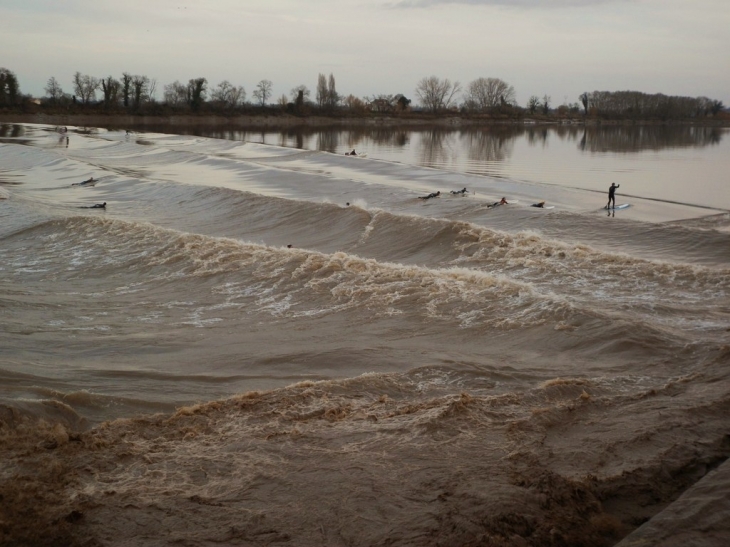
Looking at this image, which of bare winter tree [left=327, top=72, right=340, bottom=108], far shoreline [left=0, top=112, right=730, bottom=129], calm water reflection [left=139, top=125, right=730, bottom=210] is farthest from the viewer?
bare winter tree [left=327, top=72, right=340, bottom=108]

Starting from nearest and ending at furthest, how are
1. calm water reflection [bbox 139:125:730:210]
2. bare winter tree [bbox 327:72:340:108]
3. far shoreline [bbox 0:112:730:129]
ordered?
1. calm water reflection [bbox 139:125:730:210]
2. far shoreline [bbox 0:112:730:129]
3. bare winter tree [bbox 327:72:340:108]

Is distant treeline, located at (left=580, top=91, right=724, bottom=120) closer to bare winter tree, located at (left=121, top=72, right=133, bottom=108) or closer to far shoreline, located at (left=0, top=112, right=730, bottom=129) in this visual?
far shoreline, located at (left=0, top=112, right=730, bottom=129)

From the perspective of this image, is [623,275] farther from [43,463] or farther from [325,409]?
[43,463]

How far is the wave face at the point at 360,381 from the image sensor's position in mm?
5465

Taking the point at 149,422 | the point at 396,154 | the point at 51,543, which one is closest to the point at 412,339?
the point at 149,422

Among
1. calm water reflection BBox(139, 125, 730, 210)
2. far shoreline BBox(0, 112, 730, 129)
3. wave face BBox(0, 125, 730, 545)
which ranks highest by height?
far shoreline BBox(0, 112, 730, 129)

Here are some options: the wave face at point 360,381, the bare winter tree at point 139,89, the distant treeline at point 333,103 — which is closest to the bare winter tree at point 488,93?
the distant treeline at point 333,103

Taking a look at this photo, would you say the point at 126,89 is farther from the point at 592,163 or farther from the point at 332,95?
the point at 592,163

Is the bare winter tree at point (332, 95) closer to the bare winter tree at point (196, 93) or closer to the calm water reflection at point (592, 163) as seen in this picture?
the bare winter tree at point (196, 93)

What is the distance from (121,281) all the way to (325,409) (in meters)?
8.48

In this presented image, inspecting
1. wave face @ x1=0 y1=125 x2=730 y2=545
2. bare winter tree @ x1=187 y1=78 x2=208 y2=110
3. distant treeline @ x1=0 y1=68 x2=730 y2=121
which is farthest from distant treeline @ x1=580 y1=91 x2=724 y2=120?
wave face @ x1=0 y1=125 x2=730 y2=545

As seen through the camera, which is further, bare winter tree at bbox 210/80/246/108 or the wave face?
bare winter tree at bbox 210/80/246/108

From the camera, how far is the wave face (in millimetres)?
5465

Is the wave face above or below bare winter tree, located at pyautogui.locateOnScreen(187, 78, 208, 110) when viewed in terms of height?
below
